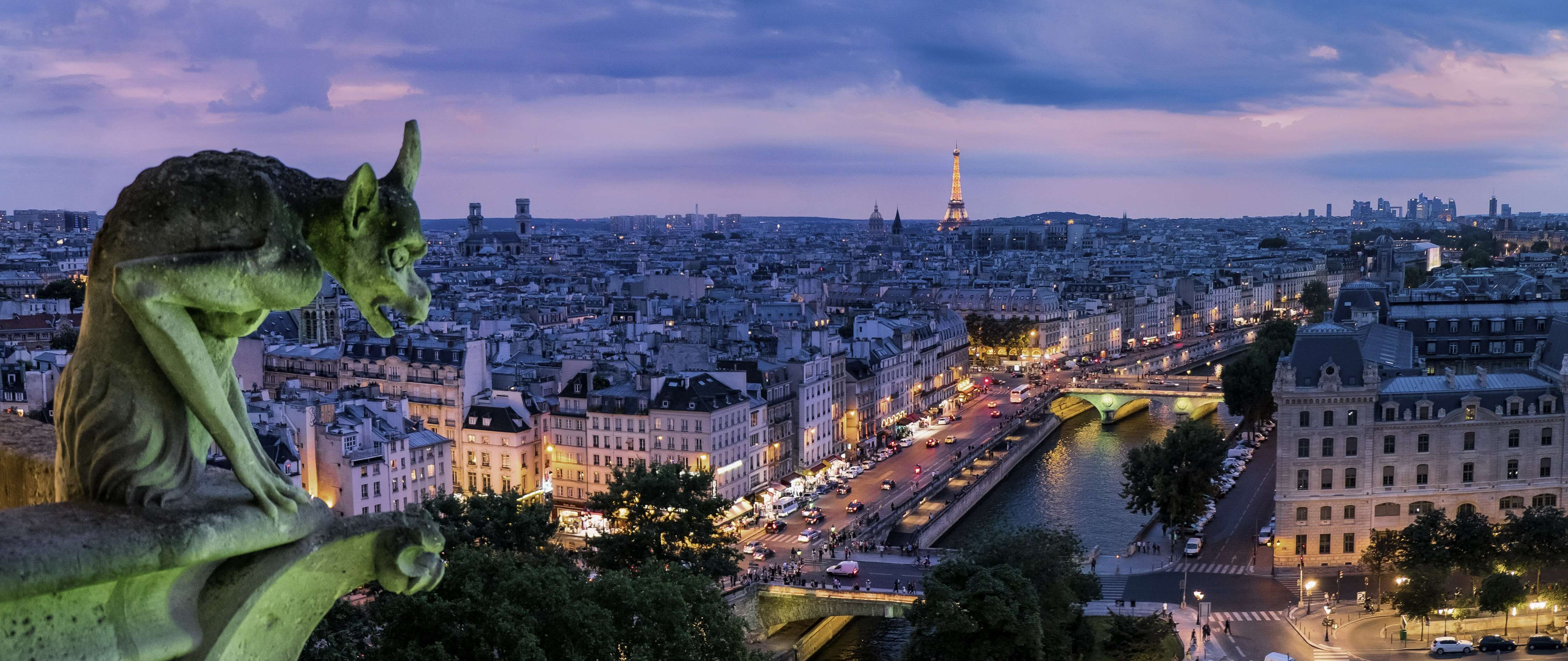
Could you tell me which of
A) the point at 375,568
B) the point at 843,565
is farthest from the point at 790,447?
the point at 375,568

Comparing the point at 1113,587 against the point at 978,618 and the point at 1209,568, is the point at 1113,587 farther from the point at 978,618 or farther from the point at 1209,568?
the point at 978,618

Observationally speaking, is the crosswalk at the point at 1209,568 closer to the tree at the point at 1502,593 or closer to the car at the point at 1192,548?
the car at the point at 1192,548

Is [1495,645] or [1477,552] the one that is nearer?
[1495,645]

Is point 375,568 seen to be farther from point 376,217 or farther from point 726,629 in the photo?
point 726,629

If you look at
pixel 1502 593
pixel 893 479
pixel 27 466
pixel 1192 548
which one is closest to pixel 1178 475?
pixel 1192 548

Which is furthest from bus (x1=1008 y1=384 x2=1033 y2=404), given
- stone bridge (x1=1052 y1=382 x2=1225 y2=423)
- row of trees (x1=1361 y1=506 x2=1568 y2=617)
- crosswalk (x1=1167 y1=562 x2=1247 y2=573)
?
row of trees (x1=1361 y1=506 x2=1568 y2=617)
